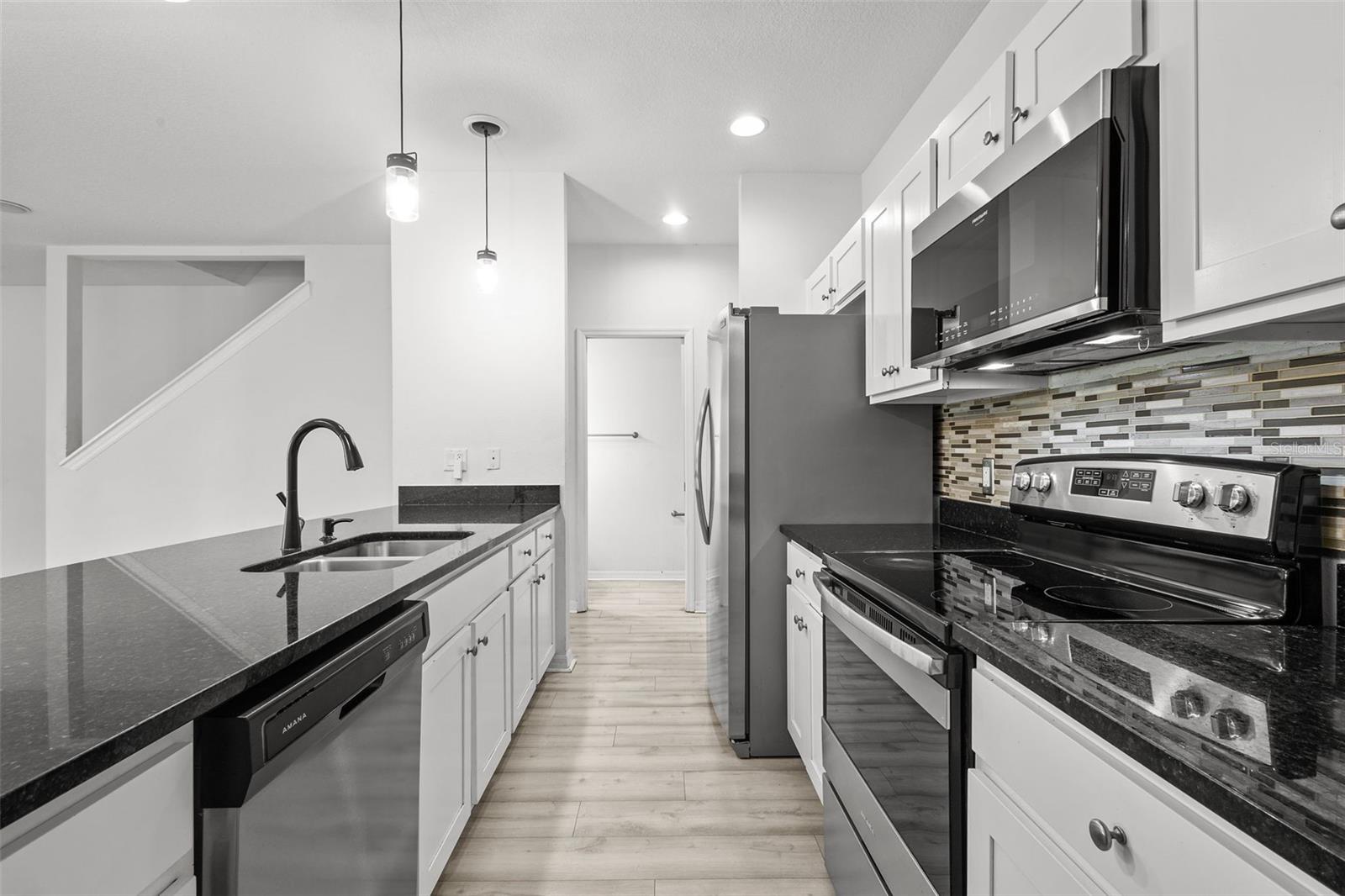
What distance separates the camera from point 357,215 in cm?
392

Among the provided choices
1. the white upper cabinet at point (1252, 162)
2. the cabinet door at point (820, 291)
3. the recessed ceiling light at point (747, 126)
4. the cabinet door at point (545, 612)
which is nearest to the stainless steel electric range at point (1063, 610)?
the white upper cabinet at point (1252, 162)

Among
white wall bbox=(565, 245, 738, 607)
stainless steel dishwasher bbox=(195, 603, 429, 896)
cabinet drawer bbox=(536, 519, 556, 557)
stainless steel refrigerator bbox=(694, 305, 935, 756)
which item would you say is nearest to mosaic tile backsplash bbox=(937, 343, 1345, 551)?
stainless steel refrigerator bbox=(694, 305, 935, 756)

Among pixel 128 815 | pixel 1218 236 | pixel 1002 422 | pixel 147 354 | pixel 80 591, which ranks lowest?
pixel 128 815

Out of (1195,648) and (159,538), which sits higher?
(1195,648)

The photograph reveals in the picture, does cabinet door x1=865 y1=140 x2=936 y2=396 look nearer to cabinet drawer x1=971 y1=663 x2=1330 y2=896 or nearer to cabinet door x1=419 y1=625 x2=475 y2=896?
cabinet drawer x1=971 y1=663 x2=1330 y2=896

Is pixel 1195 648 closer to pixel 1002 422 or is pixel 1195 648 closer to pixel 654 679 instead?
pixel 1002 422

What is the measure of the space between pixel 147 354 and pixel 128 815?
18.9ft

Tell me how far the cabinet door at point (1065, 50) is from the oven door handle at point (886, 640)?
1013mm

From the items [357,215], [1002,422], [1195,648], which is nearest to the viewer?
[1195,648]

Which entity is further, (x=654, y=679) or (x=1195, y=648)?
(x=654, y=679)

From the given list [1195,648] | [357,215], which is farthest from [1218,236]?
[357,215]

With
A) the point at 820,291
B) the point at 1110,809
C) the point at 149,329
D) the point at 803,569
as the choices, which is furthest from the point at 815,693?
the point at 149,329

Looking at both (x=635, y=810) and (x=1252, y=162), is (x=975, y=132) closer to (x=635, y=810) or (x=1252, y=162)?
(x=1252, y=162)

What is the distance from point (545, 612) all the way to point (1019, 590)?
228 centimetres
